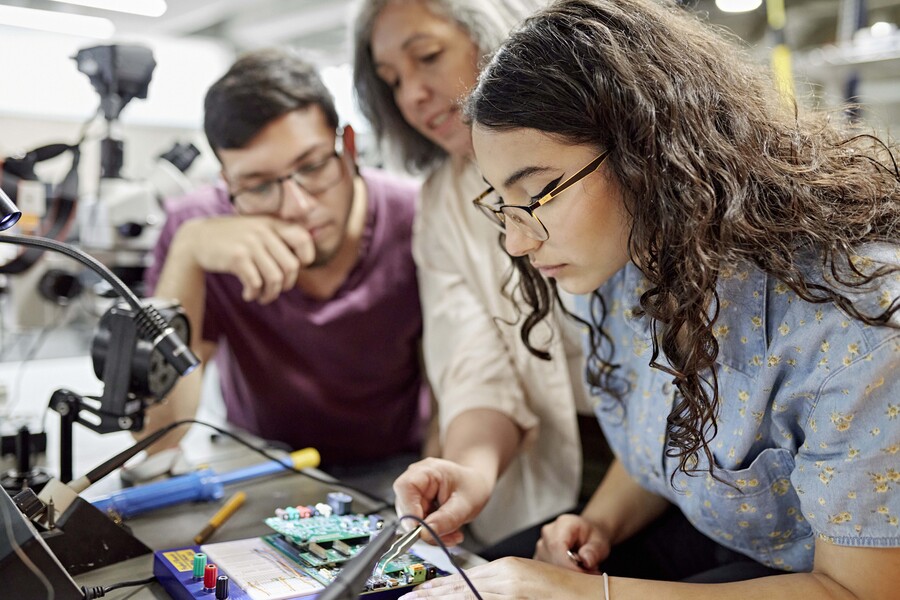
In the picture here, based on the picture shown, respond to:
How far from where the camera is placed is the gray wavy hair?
1.40 m

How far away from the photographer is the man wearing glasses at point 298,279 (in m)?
1.42

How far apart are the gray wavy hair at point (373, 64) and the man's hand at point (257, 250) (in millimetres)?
320

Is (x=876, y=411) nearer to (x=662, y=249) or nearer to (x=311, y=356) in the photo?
(x=662, y=249)

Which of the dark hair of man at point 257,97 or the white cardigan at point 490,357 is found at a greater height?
the dark hair of man at point 257,97

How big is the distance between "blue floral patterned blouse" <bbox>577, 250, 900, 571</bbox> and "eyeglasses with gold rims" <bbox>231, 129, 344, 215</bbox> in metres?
0.65

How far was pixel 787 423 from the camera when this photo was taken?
0.82 meters

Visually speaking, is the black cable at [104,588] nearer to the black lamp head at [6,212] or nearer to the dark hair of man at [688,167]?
the black lamp head at [6,212]

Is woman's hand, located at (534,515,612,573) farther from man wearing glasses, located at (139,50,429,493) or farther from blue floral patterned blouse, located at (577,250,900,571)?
man wearing glasses, located at (139,50,429,493)

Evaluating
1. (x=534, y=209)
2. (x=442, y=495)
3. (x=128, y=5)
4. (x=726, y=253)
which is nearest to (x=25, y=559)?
(x=442, y=495)

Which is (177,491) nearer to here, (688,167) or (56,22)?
(688,167)

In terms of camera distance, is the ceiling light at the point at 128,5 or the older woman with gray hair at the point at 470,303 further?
the ceiling light at the point at 128,5

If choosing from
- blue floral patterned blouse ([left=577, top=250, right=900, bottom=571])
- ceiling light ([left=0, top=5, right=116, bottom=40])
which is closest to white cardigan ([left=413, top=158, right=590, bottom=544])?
blue floral patterned blouse ([left=577, top=250, right=900, bottom=571])

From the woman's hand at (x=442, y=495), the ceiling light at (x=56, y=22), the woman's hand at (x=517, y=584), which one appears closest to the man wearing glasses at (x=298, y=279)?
the woman's hand at (x=442, y=495)

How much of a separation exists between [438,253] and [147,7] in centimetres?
238
